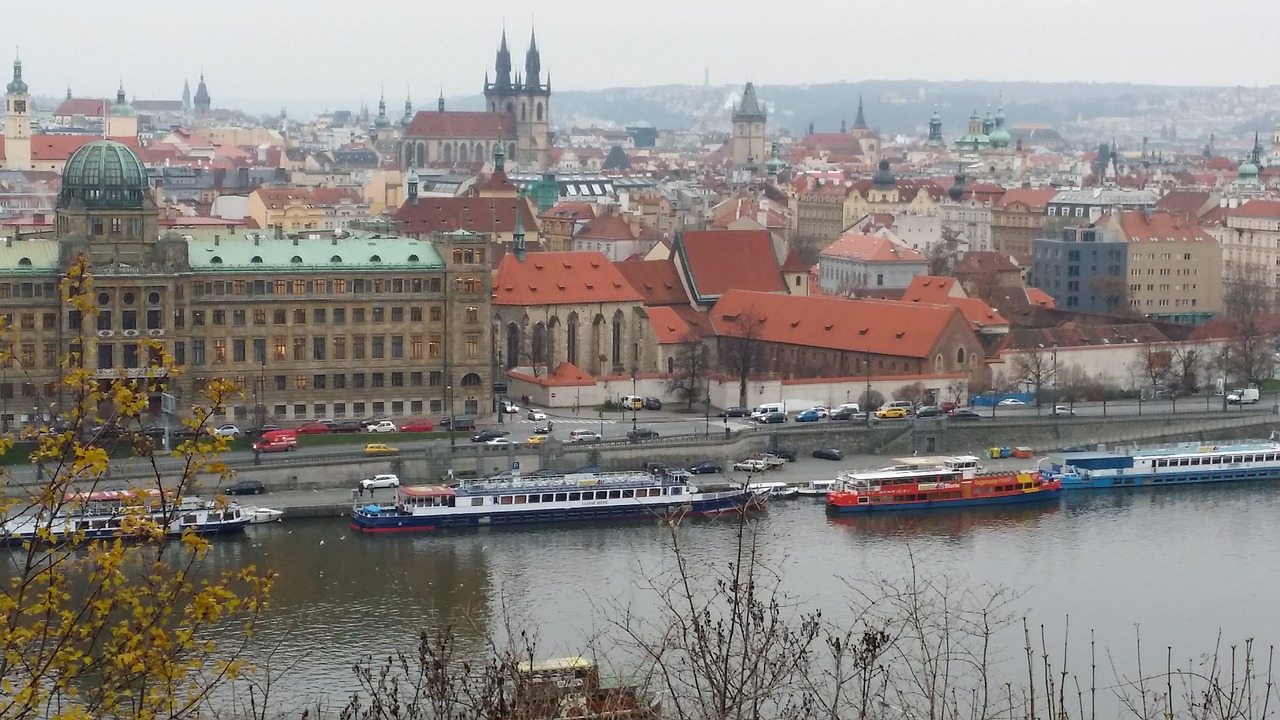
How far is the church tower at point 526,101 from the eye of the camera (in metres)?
164

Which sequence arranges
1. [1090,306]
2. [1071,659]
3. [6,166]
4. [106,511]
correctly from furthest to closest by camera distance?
1. [6,166]
2. [1090,306]
3. [106,511]
4. [1071,659]

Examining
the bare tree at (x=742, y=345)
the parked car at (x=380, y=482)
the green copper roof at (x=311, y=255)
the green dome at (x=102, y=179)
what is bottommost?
Answer: the parked car at (x=380, y=482)

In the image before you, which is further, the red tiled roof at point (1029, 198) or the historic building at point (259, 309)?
the red tiled roof at point (1029, 198)

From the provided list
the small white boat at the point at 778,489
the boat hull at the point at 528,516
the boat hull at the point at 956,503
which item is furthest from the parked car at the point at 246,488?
the boat hull at the point at 956,503

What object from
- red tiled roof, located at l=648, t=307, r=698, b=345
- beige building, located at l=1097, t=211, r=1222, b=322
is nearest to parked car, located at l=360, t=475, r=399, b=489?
red tiled roof, located at l=648, t=307, r=698, b=345

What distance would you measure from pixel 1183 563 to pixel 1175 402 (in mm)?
19445

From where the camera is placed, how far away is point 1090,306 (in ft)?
265

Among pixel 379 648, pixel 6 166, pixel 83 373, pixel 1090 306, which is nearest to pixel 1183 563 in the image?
pixel 379 648

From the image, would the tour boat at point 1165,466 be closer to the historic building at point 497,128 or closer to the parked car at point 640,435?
the parked car at point 640,435

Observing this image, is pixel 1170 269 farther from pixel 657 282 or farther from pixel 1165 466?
pixel 1165 466

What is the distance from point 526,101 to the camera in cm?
16450

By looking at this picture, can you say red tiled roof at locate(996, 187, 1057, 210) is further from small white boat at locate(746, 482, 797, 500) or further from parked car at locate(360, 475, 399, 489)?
parked car at locate(360, 475, 399, 489)

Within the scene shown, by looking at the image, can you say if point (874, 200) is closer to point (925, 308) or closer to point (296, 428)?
point (925, 308)

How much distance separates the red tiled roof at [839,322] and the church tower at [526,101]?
102 meters
